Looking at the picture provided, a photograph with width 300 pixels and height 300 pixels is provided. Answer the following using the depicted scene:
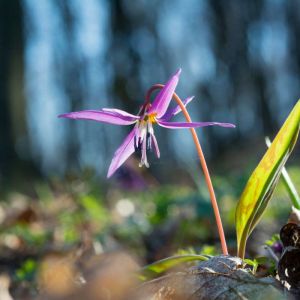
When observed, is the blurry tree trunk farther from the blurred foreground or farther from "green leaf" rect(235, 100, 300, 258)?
"green leaf" rect(235, 100, 300, 258)

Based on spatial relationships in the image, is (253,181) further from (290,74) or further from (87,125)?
(87,125)

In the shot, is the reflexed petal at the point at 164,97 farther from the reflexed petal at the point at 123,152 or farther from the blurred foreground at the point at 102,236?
the blurred foreground at the point at 102,236

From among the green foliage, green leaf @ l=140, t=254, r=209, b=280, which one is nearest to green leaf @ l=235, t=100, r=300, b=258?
green leaf @ l=140, t=254, r=209, b=280

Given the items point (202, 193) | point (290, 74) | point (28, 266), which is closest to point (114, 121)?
Answer: point (28, 266)

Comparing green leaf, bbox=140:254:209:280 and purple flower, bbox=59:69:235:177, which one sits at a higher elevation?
purple flower, bbox=59:69:235:177

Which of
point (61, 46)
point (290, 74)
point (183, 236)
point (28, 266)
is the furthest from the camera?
point (61, 46)

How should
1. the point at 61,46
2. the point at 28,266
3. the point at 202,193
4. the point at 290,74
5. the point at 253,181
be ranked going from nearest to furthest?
the point at 253,181
the point at 28,266
the point at 202,193
the point at 290,74
the point at 61,46
